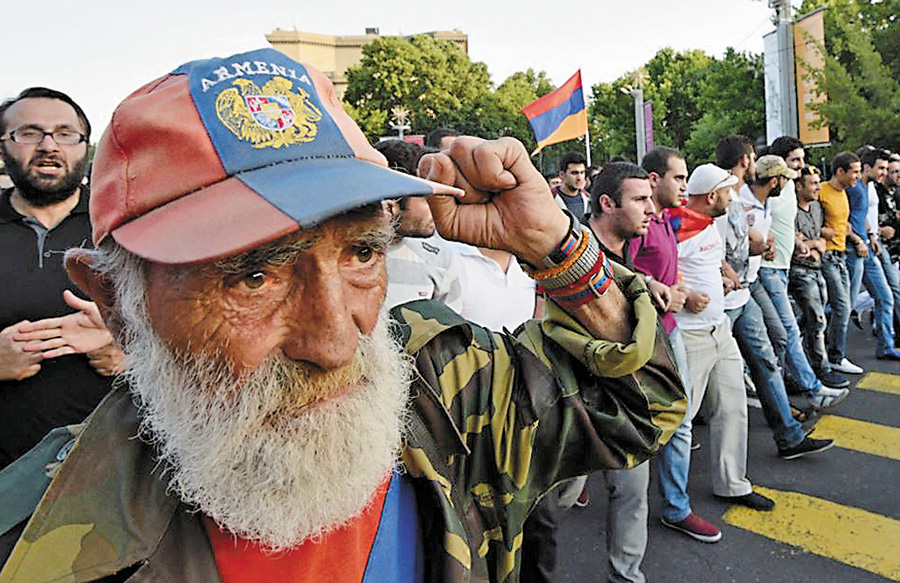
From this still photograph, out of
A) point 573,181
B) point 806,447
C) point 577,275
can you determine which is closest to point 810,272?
point 806,447

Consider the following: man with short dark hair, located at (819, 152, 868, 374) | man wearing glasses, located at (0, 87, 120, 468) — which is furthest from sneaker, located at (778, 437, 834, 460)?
man wearing glasses, located at (0, 87, 120, 468)

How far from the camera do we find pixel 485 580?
4.13 ft

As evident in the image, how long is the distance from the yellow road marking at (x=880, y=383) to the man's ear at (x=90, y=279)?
6.57 m

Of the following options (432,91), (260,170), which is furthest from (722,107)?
(260,170)

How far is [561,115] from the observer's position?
9961 millimetres

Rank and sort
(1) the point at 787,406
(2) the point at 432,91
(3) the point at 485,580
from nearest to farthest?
1. (3) the point at 485,580
2. (1) the point at 787,406
3. (2) the point at 432,91

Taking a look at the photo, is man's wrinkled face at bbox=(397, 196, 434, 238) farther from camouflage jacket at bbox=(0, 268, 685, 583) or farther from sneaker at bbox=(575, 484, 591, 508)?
sneaker at bbox=(575, 484, 591, 508)

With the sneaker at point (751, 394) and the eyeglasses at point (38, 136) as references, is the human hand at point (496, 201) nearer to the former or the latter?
the eyeglasses at point (38, 136)

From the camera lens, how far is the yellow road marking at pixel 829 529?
3.45 meters

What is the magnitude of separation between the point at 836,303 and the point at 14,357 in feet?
22.7

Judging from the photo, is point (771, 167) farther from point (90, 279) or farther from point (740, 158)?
point (90, 279)

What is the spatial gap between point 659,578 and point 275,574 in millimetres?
2890

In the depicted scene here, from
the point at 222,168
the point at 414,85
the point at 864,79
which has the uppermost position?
the point at 414,85

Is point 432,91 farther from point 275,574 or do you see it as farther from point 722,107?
point 275,574
